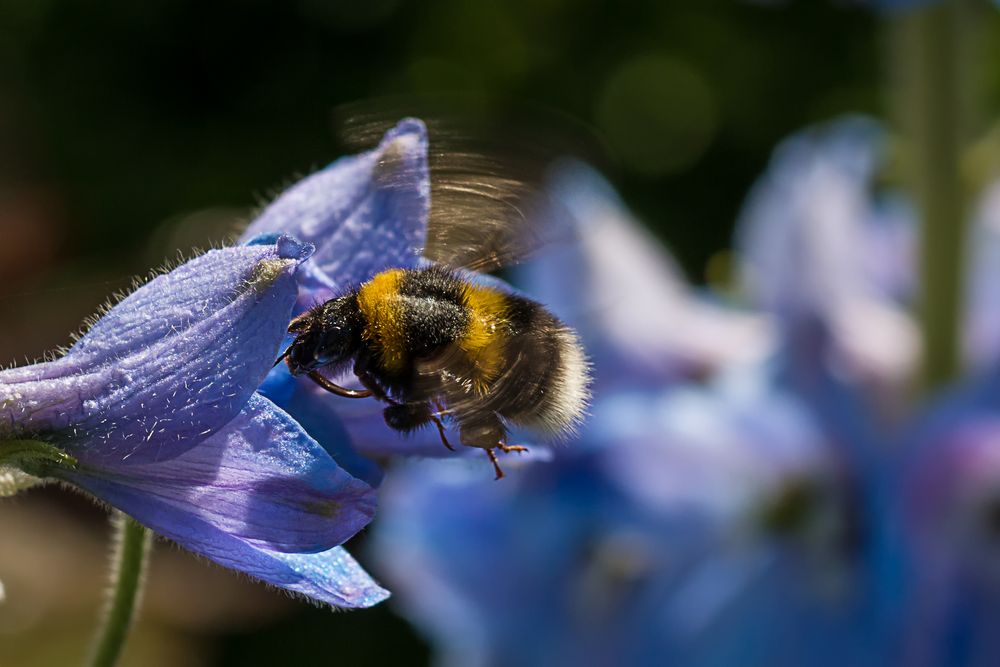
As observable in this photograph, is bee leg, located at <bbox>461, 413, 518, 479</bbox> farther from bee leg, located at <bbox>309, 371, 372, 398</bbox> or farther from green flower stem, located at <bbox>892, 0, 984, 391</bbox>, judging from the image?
green flower stem, located at <bbox>892, 0, 984, 391</bbox>

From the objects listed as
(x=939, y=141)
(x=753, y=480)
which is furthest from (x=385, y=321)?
(x=753, y=480)

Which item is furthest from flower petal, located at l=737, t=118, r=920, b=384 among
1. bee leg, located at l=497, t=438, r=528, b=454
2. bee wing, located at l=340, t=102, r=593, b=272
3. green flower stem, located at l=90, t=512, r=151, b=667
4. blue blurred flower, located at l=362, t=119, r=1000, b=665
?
green flower stem, located at l=90, t=512, r=151, b=667

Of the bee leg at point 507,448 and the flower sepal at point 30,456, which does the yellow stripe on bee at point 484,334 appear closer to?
the bee leg at point 507,448

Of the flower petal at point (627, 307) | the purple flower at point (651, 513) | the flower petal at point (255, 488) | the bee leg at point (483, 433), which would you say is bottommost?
the purple flower at point (651, 513)

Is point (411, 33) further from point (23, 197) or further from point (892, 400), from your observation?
point (892, 400)

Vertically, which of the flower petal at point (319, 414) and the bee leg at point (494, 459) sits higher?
the flower petal at point (319, 414)

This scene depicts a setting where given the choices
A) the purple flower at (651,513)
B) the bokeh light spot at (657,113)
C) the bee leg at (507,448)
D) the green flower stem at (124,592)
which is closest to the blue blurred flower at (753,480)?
the purple flower at (651,513)

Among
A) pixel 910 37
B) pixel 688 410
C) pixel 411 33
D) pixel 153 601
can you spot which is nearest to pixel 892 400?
pixel 688 410
